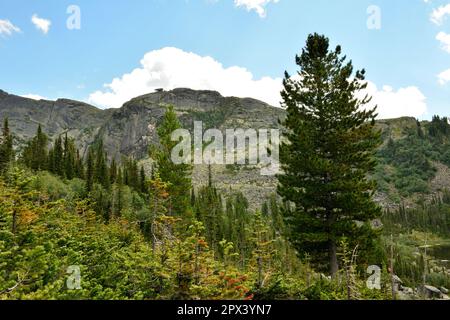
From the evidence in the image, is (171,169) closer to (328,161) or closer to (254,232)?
(328,161)

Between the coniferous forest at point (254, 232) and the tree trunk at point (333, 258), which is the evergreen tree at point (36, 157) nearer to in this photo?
the coniferous forest at point (254, 232)

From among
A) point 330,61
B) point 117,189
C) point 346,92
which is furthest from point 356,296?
point 117,189

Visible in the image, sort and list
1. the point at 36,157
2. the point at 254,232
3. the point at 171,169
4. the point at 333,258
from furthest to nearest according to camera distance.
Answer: the point at 36,157, the point at 171,169, the point at 333,258, the point at 254,232

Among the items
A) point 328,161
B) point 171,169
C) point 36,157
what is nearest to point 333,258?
point 328,161

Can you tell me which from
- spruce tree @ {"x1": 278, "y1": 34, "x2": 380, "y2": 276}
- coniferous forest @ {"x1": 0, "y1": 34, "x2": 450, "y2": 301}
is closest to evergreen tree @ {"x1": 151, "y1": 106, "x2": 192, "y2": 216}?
coniferous forest @ {"x1": 0, "y1": 34, "x2": 450, "y2": 301}

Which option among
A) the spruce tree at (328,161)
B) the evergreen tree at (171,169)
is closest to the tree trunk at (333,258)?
the spruce tree at (328,161)

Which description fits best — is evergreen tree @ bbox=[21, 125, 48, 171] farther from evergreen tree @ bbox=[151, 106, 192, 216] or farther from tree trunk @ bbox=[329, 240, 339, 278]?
tree trunk @ bbox=[329, 240, 339, 278]

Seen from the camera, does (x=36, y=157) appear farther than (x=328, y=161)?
Yes

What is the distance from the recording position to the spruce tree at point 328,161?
17938 mm

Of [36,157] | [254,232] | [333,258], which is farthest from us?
[36,157]

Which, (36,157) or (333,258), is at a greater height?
(36,157)

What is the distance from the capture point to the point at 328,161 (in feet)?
59.6

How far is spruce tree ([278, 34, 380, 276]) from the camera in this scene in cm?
1794
